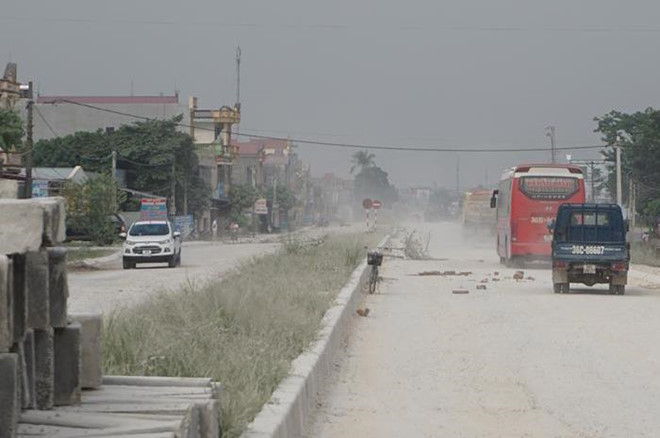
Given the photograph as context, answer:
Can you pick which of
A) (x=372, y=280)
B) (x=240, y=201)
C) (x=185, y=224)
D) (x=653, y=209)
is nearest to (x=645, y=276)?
(x=372, y=280)

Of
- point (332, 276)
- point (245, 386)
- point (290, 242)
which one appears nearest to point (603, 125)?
point (290, 242)

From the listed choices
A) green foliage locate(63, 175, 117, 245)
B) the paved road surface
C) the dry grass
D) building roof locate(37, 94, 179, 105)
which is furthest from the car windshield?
building roof locate(37, 94, 179, 105)

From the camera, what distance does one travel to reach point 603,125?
8406 centimetres

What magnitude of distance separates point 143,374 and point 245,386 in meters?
0.76

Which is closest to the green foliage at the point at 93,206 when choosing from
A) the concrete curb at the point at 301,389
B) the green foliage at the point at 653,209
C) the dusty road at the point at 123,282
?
the dusty road at the point at 123,282

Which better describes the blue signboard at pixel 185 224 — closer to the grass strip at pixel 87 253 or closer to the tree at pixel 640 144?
the grass strip at pixel 87 253

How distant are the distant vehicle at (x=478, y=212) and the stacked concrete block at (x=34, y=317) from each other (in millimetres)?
80175

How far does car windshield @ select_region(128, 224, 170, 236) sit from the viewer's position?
4359 cm

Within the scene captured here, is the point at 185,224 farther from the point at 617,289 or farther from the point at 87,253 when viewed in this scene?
the point at 617,289

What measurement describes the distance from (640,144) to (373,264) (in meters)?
55.9

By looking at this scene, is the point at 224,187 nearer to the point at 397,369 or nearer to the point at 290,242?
the point at 290,242

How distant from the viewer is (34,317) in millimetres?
6363

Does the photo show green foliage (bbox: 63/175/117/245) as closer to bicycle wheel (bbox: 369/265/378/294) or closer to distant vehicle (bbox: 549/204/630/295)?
bicycle wheel (bbox: 369/265/378/294)

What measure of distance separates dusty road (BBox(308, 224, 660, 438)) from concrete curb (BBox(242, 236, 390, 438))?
197mm
